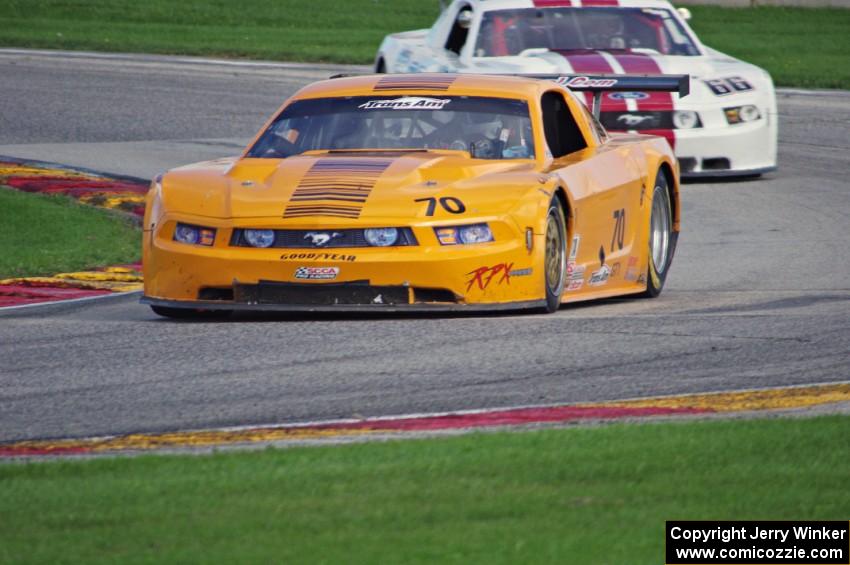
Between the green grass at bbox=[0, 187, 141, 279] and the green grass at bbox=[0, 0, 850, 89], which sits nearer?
the green grass at bbox=[0, 187, 141, 279]

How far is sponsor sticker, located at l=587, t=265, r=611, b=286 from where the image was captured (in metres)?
10.1

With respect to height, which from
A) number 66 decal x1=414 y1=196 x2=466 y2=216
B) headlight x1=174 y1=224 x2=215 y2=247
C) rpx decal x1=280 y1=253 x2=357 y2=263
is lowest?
rpx decal x1=280 y1=253 x2=357 y2=263

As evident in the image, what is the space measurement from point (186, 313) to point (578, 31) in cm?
843

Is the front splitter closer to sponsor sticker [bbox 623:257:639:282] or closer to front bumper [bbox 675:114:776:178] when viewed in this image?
sponsor sticker [bbox 623:257:639:282]

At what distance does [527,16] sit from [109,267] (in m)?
6.61

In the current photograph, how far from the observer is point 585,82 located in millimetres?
12062

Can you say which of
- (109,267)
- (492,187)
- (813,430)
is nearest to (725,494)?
(813,430)

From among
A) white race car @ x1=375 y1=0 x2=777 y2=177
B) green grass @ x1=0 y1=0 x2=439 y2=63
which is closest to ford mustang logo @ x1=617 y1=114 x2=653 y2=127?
white race car @ x1=375 y1=0 x2=777 y2=177

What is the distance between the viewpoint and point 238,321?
940 centimetres

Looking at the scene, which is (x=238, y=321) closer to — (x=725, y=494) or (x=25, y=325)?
(x=25, y=325)

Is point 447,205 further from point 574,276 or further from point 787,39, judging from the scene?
point 787,39

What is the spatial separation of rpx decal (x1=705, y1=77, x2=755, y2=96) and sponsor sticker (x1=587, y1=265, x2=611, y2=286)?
656cm

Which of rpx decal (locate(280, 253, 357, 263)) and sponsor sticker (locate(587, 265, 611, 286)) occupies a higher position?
rpx decal (locate(280, 253, 357, 263))

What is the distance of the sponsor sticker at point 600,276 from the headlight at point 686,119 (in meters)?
6.09
